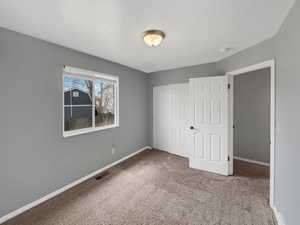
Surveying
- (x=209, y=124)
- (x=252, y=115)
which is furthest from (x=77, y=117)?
(x=252, y=115)

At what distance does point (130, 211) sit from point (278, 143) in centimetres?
211

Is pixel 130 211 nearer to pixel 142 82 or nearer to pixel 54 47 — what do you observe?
pixel 54 47

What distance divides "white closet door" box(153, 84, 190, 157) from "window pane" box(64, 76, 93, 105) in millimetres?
2063

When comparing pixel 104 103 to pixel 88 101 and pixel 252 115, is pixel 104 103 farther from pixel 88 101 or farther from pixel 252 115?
pixel 252 115

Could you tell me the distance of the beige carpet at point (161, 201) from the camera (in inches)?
69.8

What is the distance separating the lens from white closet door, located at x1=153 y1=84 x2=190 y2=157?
3.88m

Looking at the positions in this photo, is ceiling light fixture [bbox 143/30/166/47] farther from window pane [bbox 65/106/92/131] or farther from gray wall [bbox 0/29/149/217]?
window pane [bbox 65/106/92/131]

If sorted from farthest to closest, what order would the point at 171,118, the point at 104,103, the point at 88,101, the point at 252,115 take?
1. the point at 171,118
2. the point at 252,115
3. the point at 104,103
4. the point at 88,101

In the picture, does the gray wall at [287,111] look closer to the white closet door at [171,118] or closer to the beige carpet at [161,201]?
Result: the beige carpet at [161,201]

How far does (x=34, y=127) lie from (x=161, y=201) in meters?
2.10

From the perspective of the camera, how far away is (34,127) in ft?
6.61

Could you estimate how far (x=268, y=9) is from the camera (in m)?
1.44

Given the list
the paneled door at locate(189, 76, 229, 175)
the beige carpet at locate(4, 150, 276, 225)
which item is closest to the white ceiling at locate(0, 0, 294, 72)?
the paneled door at locate(189, 76, 229, 175)

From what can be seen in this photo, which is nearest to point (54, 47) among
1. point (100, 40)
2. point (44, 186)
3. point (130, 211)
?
point (100, 40)
